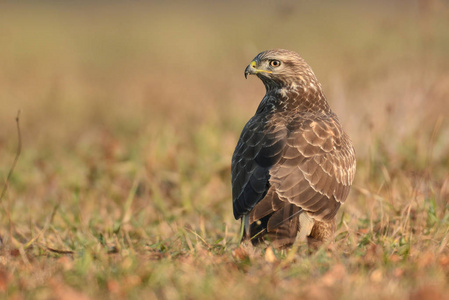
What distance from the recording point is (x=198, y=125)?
1002cm

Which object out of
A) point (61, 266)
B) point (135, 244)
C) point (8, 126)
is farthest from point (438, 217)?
point (8, 126)

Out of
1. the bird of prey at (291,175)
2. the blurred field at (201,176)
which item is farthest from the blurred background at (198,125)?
the bird of prey at (291,175)

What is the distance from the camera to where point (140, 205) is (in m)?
7.53

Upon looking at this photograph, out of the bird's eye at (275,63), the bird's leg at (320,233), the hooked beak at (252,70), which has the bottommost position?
the bird's leg at (320,233)

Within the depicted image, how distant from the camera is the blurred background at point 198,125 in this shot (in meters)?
7.21

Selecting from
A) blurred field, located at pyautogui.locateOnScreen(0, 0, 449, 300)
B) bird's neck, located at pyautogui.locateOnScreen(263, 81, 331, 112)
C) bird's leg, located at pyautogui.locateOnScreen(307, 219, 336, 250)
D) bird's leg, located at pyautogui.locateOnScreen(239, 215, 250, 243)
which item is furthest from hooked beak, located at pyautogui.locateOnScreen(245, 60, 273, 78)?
bird's leg, located at pyautogui.locateOnScreen(307, 219, 336, 250)

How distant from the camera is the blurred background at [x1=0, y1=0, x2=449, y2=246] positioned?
7.21m

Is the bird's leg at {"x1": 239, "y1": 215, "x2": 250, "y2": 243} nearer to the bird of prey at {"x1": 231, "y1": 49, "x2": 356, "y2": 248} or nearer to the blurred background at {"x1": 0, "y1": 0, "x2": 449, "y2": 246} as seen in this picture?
the bird of prey at {"x1": 231, "y1": 49, "x2": 356, "y2": 248}

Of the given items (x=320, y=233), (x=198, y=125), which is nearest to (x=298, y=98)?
(x=320, y=233)

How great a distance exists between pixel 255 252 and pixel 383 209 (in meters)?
1.64

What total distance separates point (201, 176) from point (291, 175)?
113 inches

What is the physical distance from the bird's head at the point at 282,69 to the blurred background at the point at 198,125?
116 cm

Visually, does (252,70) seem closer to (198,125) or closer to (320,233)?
(320,233)

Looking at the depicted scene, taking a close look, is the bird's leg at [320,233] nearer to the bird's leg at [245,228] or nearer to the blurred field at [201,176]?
the blurred field at [201,176]
